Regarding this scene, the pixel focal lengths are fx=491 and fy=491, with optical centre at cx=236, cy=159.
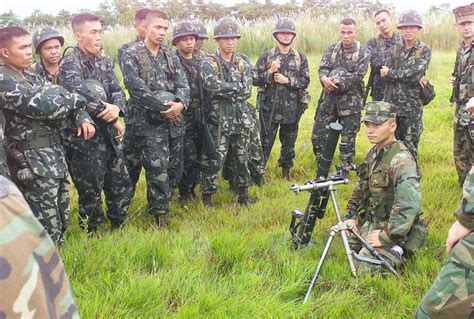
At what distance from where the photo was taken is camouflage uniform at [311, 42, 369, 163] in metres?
6.55

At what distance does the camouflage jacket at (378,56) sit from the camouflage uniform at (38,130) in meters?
4.49

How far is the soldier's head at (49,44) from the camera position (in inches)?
189

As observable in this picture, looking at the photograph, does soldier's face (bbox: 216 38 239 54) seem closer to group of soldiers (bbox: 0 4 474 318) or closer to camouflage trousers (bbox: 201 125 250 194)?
group of soldiers (bbox: 0 4 474 318)

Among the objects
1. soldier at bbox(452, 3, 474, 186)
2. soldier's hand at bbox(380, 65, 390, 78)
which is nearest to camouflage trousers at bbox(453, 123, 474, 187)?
soldier at bbox(452, 3, 474, 186)

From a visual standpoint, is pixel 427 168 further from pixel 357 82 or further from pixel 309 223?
pixel 309 223

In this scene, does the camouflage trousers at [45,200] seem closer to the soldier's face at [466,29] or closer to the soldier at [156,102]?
the soldier at [156,102]

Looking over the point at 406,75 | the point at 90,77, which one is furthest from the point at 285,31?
the point at 90,77

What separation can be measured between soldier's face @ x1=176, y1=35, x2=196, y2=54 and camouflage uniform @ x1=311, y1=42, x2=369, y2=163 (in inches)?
73.5

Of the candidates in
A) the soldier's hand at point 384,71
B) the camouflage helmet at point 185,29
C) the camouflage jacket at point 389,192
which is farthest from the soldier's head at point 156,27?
the soldier's hand at point 384,71

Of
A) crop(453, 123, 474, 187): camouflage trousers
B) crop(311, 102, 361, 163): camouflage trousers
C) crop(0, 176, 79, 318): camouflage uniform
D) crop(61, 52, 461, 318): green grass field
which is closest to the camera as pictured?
crop(0, 176, 79, 318): camouflage uniform

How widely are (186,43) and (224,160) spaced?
4.91 feet

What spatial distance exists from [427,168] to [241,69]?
3.02m

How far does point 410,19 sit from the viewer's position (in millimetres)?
6363

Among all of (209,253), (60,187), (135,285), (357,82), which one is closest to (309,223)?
(209,253)
